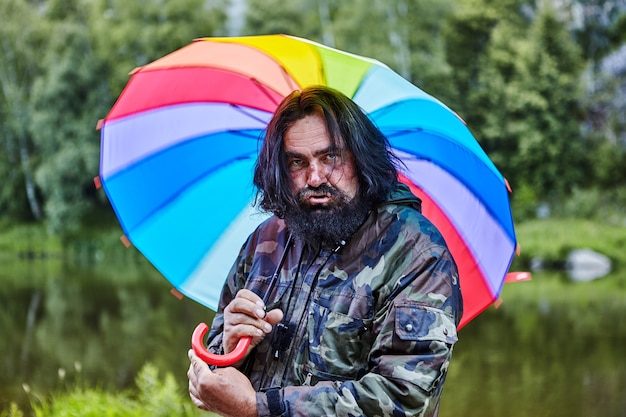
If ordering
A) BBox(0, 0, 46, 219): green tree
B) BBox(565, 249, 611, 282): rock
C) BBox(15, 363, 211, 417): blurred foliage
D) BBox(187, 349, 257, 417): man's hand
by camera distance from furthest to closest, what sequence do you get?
1. BBox(0, 0, 46, 219): green tree
2. BBox(565, 249, 611, 282): rock
3. BBox(15, 363, 211, 417): blurred foliage
4. BBox(187, 349, 257, 417): man's hand

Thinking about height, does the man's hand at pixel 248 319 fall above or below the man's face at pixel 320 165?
below

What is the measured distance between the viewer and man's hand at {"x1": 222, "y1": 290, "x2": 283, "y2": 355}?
1.78 m

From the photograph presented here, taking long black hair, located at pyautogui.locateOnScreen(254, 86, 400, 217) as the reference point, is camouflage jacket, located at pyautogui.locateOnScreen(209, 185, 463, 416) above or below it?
below

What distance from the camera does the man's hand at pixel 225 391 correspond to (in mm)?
1678

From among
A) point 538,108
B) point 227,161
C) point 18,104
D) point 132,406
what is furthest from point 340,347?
point 18,104

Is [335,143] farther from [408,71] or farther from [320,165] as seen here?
→ [408,71]

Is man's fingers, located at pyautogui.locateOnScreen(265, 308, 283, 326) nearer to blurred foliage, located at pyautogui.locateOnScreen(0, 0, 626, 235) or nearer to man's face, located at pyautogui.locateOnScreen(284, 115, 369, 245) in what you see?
man's face, located at pyautogui.locateOnScreen(284, 115, 369, 245)

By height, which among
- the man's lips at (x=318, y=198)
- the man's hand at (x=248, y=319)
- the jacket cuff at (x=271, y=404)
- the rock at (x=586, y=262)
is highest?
the rock at (x=586, y=262)

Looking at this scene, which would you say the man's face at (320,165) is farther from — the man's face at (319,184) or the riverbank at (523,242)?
the riverbank at (523,242)

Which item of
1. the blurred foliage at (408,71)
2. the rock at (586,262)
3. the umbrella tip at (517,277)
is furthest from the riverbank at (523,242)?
the umbrella tip at (517,277)

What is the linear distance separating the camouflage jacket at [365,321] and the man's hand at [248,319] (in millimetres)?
64

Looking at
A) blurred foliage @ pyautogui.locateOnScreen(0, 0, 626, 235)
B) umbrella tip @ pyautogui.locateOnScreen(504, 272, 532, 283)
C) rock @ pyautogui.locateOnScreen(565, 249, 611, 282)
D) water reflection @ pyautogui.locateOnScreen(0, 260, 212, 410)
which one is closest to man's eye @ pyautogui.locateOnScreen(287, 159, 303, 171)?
umbrella tip @ pyautogui.locateOnScreen(504, 272, 532, 283)

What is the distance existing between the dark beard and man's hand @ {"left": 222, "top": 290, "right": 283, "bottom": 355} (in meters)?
0.22

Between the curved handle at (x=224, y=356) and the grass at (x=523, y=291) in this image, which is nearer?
the curved handle at (x=224, y=356)
